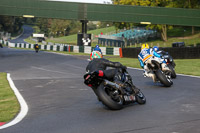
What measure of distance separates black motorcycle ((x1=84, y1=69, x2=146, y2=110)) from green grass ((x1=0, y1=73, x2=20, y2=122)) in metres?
1.86

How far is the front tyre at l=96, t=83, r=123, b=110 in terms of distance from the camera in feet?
25.1

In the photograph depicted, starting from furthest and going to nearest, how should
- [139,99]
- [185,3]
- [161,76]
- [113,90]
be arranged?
[185,3], [161,76], [139,99], [113,90]

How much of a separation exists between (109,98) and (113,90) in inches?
13.6

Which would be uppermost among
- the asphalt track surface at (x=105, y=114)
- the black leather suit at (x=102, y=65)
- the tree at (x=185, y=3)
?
the tree at (x=185, y=3)

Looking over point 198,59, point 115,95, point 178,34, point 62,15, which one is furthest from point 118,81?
point 178,34

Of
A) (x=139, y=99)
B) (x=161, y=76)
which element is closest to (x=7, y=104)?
(x=139, y=99)

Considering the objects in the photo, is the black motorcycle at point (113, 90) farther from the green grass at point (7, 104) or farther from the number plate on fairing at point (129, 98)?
the green grass at point (7, 104)

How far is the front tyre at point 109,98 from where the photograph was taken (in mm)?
7637

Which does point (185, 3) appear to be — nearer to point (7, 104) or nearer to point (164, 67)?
point (164, 67)

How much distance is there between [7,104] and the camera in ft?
29.8

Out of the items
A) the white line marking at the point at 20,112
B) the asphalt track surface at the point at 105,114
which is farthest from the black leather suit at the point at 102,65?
the white line marking at the point at 20,112

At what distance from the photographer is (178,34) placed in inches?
2670

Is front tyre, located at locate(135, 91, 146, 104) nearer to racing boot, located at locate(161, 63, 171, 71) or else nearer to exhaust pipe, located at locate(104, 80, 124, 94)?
exhaust pipe, located at locate(104, 80, 124, 94)

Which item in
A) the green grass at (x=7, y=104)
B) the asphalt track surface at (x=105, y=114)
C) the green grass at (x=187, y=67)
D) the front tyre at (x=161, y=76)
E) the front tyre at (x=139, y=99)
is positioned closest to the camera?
the asphalt track surface at (x=105, y=114)
